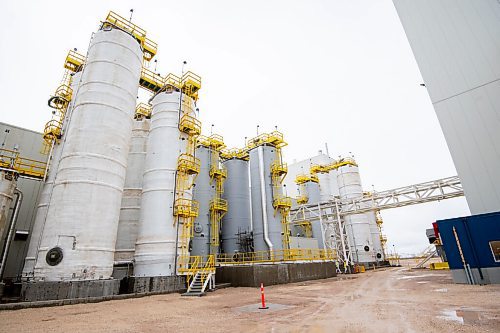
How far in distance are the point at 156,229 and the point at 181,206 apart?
2.12 m

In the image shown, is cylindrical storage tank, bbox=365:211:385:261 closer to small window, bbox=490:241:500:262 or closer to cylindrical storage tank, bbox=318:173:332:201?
cylindrical storage tank, bbox=318:173:332:201

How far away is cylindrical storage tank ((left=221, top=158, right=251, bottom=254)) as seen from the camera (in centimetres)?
2542

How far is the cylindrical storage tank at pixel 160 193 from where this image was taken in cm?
1580

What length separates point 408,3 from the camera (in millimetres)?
16703

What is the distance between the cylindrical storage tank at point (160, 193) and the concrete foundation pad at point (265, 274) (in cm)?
489

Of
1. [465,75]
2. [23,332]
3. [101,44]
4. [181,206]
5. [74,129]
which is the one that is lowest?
[23,332]

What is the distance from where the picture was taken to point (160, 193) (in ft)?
56.1

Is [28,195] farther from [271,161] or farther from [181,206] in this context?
[271,161]

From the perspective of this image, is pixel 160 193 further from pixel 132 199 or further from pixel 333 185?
pixel 333 185

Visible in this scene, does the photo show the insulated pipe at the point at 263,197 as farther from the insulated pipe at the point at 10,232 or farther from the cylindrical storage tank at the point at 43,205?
the insulated pipe at the point at 10,232

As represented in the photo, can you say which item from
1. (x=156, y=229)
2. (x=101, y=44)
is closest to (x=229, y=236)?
(x=156, y=229)

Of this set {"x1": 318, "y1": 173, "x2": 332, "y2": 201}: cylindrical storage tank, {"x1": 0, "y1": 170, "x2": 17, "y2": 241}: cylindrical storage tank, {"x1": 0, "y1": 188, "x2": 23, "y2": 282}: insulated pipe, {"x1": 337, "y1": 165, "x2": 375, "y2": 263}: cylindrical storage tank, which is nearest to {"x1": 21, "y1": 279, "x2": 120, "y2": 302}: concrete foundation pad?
{"x1": 0, "y1": 188, "x2": 23, "y2": 282}: insulated pipe

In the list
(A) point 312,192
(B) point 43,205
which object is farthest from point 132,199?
(A) point 312,192

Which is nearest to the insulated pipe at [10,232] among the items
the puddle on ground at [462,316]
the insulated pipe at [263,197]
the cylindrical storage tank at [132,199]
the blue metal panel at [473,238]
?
the cylindrical storage tank at [132,199]
